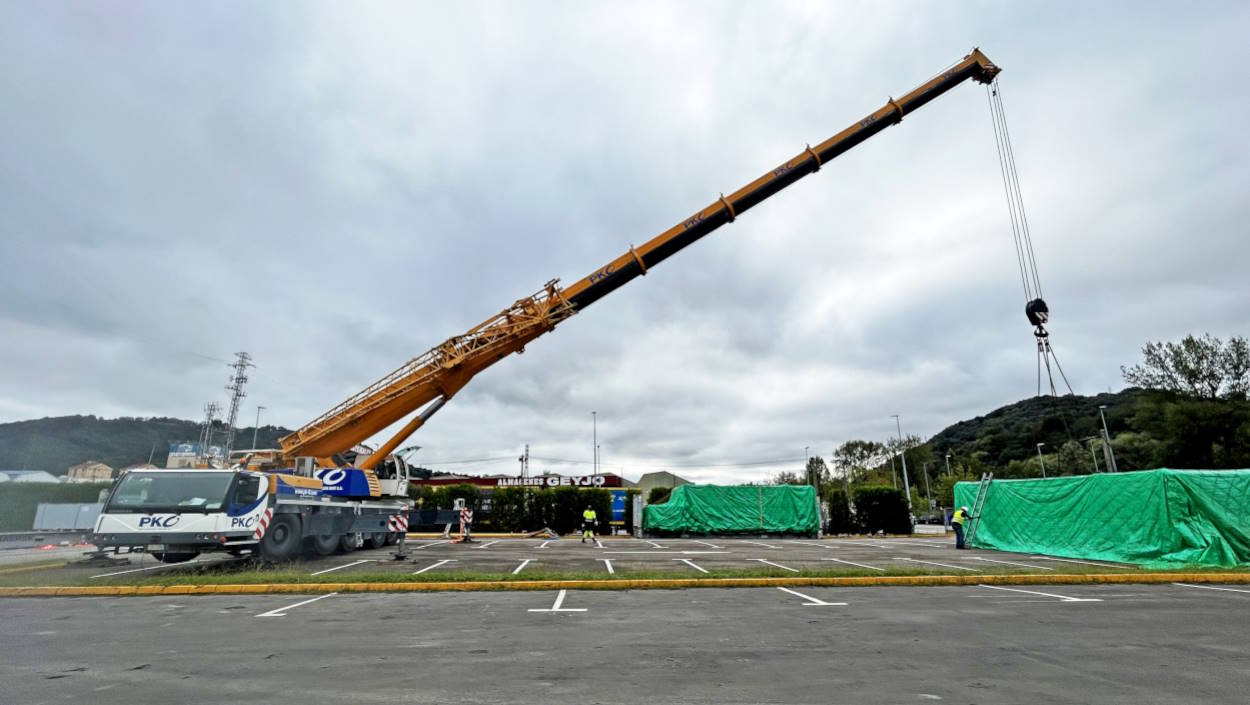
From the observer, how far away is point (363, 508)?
16984mm

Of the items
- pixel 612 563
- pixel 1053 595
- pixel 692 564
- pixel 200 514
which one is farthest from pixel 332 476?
pixel 1053 595

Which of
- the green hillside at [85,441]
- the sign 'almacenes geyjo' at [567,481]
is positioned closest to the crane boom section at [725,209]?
the sign 'almacenes geyjo' at [567,481]

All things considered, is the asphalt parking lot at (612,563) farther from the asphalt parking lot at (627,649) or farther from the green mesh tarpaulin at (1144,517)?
the asphalt parking lot at (627,649)

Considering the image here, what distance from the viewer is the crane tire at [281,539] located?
43.1 ft

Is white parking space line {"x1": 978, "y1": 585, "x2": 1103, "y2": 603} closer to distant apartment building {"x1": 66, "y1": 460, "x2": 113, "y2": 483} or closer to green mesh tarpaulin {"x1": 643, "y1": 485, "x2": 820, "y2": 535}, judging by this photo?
green mesh tarpaulin {"x1": 643, "y1": 485, "x2": 820, "y2": 535}

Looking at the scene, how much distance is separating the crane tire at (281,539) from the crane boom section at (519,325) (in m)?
2.97

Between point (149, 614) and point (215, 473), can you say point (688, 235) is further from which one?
point (149, 614)

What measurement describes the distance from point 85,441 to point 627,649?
102 meters

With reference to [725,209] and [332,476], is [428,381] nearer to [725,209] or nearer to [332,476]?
[332,476]

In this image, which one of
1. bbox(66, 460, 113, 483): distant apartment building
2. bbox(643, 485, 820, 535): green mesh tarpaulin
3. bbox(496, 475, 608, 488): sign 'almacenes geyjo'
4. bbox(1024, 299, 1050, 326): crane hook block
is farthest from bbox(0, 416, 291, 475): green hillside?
bbox(1024, 299, 1050, 326): crane hook block

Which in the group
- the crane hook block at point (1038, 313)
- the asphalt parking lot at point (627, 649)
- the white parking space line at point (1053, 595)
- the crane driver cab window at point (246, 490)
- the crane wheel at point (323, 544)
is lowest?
the white parking space line at point (1053, 595)

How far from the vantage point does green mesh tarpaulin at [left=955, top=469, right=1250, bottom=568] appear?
13.9m

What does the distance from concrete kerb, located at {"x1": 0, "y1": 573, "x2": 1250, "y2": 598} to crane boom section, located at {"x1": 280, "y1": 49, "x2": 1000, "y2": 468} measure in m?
6.65

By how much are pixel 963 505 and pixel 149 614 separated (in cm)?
2344
